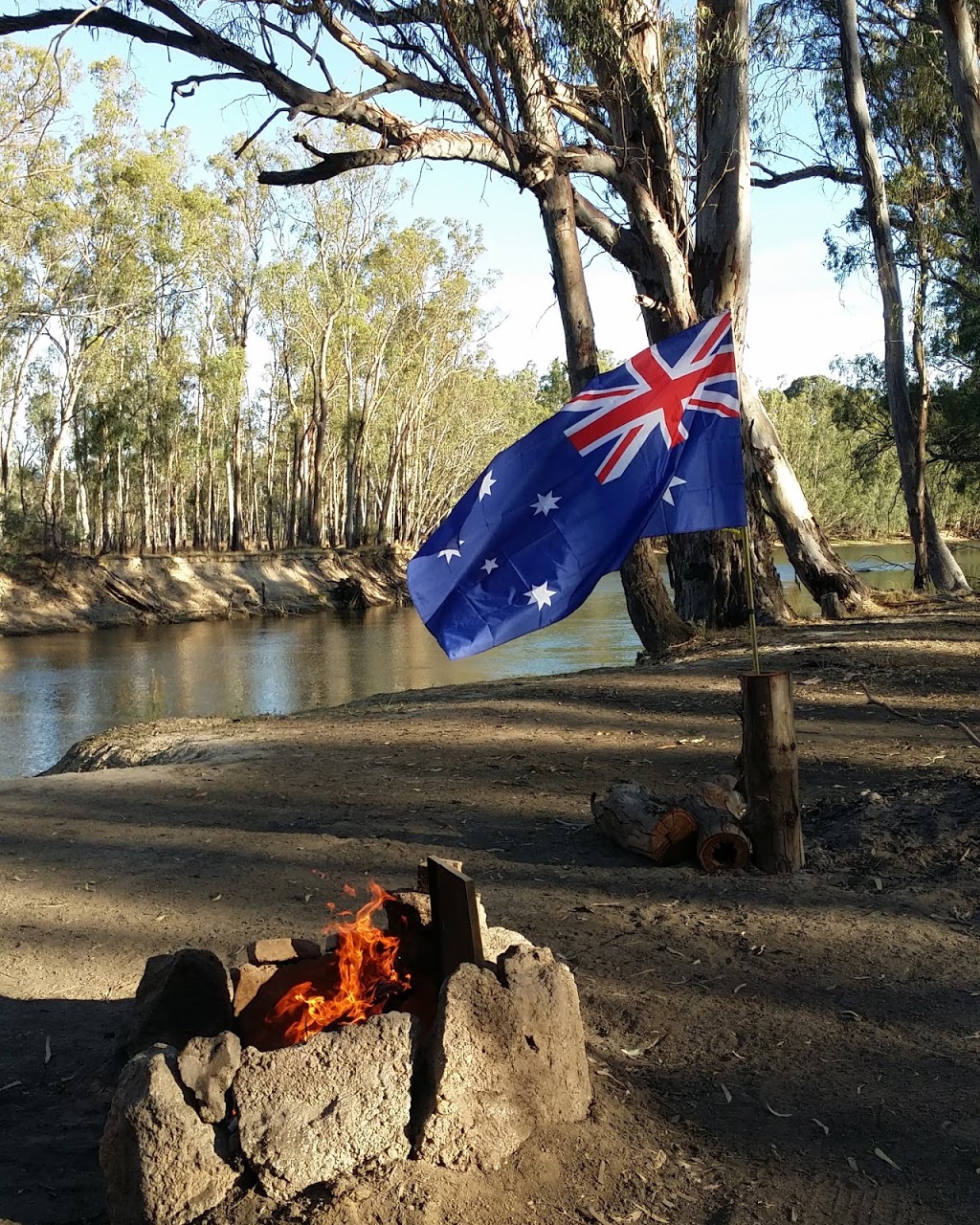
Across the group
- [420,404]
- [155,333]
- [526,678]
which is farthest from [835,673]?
[420,404]

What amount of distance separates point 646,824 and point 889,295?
1618 cm

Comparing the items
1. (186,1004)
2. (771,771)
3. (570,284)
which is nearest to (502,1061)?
(186,1004)

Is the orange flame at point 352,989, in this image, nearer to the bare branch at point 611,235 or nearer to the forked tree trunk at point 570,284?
the forked tree trunk at point 570,284

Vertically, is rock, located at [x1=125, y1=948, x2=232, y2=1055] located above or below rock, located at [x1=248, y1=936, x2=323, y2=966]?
below

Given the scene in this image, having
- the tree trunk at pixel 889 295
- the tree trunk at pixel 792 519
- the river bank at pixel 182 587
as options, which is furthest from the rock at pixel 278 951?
the river bank at pixel 182 587

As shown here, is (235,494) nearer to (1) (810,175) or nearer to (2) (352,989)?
(1) (810,175)

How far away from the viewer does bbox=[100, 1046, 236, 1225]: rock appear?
2525 mm

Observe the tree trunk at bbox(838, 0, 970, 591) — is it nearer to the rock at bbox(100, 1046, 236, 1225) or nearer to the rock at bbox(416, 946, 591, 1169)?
the rock at bbox(416, 946, 591, 1169)

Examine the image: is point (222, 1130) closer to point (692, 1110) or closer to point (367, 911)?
point (367, 911)

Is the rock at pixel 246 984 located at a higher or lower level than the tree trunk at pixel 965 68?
lower

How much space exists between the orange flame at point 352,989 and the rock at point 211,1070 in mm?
275

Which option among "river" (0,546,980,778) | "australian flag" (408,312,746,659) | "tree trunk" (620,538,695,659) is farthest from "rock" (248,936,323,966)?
"river" (0,546,980,778)

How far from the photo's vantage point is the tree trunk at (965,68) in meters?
10.1

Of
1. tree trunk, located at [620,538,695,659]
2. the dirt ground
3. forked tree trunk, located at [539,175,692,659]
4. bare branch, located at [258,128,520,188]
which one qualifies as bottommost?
the dirt ground
